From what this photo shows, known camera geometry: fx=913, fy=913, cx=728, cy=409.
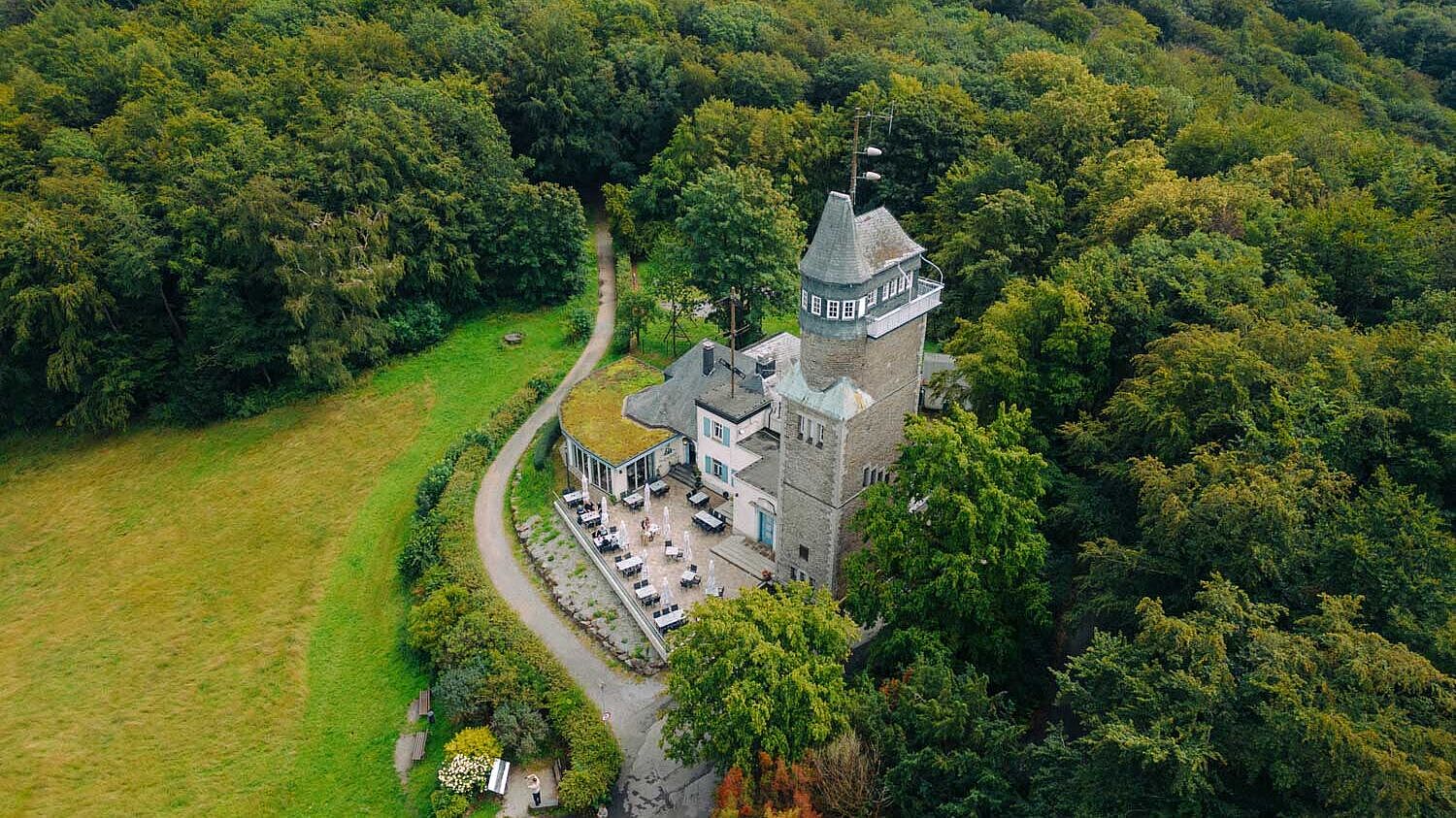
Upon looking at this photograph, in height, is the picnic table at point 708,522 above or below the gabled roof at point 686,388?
below

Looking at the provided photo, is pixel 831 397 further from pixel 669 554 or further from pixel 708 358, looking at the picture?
pixel 708 358

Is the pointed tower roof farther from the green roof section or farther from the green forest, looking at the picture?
the green roof section

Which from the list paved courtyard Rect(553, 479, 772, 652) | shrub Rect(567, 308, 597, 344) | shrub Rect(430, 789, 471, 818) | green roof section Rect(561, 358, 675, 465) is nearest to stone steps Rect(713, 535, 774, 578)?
paved courtyard Rect(553, 479, 772, 652)

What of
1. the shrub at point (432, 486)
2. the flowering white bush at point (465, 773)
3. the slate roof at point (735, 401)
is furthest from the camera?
the shrub at point (432, 486)

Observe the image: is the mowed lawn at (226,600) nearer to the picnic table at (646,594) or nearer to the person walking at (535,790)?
the person walking at (535,790)

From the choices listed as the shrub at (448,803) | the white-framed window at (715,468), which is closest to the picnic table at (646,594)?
the white-framed window at (715,468)

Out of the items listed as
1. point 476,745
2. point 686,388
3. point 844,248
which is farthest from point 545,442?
point 844,248

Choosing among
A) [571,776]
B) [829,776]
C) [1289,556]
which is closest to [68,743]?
[571,776]
